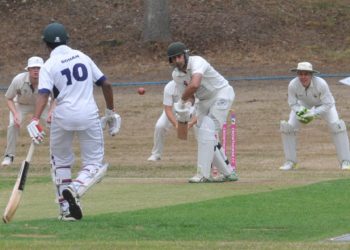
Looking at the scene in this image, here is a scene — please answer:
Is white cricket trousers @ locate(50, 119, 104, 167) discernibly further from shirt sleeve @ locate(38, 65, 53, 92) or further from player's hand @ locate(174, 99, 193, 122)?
player's hand @ locate(174, 99, 193, 122)

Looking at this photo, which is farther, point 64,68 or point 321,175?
point 321,175

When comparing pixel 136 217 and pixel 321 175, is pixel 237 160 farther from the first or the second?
pixel 136 217

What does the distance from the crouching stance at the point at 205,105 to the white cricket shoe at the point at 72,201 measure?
445 cm

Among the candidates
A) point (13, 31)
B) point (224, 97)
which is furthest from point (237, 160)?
point (13, 31)

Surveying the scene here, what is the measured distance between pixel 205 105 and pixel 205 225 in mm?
5294

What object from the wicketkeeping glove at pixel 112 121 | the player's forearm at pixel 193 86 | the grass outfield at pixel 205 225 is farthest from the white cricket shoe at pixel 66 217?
the player's forearm at pixel 193 86

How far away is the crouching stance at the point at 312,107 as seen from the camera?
65.7ft

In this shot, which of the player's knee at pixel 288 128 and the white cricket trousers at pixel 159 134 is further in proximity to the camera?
the white cricket trousers at pixel 159 134

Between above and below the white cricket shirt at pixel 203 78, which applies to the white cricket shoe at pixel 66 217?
below

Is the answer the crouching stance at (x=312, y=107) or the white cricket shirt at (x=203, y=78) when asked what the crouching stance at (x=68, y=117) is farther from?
the crouching stance at (x=312, y=107)

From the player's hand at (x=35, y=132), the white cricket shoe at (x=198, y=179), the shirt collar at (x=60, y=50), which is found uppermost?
the shirt collar at (x=60, y=50)

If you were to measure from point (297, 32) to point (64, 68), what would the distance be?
76.1ft

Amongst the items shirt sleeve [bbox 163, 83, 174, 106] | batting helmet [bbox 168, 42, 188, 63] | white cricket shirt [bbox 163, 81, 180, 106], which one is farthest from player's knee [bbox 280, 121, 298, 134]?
batting helmet [bbox 168, 42, 188, 63]

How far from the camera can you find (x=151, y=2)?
115ft
